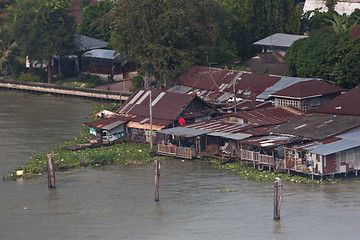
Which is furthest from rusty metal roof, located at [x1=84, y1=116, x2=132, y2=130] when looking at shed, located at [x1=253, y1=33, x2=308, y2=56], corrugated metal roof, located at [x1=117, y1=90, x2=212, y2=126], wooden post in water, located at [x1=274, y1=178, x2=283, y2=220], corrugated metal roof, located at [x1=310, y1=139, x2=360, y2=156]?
shed, located at [x1=253, y1=33, x2=308, y2=56]

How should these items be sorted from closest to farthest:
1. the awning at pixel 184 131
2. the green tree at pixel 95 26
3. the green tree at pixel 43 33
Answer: the awning at pixel 184 131 → the green tree at pixel 43 33 → the green tree at pixel 95 26

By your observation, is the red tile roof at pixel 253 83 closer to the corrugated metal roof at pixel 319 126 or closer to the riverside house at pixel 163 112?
the riverside house at pixel 163 112

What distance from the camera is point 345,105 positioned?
195 feet

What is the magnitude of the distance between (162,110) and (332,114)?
566 inches

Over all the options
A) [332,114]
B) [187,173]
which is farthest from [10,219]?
[332,114]

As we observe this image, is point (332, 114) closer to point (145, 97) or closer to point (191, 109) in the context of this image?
point (191, 109)

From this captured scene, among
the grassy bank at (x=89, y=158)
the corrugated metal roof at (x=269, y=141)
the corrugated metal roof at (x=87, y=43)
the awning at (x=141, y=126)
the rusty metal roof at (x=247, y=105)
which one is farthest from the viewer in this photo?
the corrugated metal roof at (x=87, y=43)

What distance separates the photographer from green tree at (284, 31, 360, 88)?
69000 millimetres

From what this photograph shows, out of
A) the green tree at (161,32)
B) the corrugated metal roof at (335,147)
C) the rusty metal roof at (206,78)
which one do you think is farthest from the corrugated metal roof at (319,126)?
the green tree at (161,32)

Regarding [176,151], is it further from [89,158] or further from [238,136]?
[89,158]

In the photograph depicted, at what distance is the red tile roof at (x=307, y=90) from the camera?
210 feet

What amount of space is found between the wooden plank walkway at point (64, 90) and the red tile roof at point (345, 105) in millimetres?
26282

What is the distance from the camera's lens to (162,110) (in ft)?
208

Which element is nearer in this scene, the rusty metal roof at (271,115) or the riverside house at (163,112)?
the rusty metal roof at (271,115)
